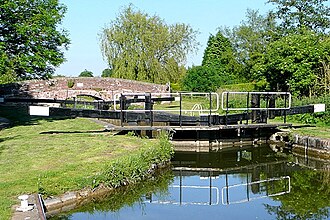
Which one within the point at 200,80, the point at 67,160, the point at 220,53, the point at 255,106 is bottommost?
the point at 67,160

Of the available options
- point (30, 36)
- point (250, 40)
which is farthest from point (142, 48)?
point (30, 36)

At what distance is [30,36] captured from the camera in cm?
1287

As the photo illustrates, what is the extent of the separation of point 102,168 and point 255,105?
22.7 feet

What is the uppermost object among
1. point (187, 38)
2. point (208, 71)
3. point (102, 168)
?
point (187, 38)

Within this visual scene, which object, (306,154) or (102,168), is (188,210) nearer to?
(102,168)

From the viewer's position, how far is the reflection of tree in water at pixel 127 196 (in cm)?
690

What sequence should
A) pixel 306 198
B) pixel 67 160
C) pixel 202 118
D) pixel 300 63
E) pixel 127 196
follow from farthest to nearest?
pixel 300 63 < pixel 202 118 < pixel 67 160 < pixel 306 198 < pixel 127 196

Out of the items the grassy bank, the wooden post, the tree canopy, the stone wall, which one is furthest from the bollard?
the stone wall

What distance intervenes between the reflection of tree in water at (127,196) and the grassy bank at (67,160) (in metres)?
0.19

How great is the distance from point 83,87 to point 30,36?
12.9 metres

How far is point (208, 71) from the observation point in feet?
92.7

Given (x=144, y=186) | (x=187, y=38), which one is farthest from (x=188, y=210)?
(x=187, y=38)

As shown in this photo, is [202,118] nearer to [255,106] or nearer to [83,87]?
[255,106]

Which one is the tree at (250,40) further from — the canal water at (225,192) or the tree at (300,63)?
the canal water at (225,192)
